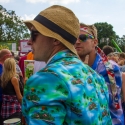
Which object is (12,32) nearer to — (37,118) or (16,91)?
(16,91)

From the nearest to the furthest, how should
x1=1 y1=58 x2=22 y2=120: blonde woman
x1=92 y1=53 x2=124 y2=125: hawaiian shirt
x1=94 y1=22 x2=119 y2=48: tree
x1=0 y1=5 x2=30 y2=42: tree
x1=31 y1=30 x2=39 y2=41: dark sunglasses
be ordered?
1. x1=31 y1=30 x2=39 y2=41: dark sunglasses
2. x1=92 y1=53 x2=124 y2=125: hawaiian shirt
3. x1=1 y1=58 x2=22 y2=120: blonde woman
4. x1=0 y1=5 x2=30 y2=42: tree
5. x1=94 y1=22 x2=119 y2=48: tree

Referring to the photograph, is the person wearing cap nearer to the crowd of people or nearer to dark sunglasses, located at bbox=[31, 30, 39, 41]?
the crowd of people

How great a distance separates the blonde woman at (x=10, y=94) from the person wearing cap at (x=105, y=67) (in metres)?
2.63

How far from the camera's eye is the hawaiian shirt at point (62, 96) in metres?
1.20

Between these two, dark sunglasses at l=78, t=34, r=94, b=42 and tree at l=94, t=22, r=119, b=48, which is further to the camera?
tree at l=94, t=22, r=119, b=48

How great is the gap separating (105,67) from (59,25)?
115cm

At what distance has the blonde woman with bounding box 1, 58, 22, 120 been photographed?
16.4 feet

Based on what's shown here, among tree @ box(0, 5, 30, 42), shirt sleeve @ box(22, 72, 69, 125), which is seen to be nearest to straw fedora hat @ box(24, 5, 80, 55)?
shirt sleeve @ box(22, 72, 69, 125)

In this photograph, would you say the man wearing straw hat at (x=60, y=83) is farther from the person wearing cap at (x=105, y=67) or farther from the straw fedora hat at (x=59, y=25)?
the person wearing cap at (x=105, y=67)

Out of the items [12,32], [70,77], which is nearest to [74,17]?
[70,77]

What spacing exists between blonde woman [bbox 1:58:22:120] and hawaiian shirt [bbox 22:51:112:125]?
3.77m

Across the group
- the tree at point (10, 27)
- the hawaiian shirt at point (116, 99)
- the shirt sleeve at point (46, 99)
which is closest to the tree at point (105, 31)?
the tree at point (10, 27)

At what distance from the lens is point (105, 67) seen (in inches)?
97.4

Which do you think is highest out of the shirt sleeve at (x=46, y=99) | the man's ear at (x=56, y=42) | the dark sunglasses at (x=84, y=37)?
the dark sunglasses at (x=84, y=37)
